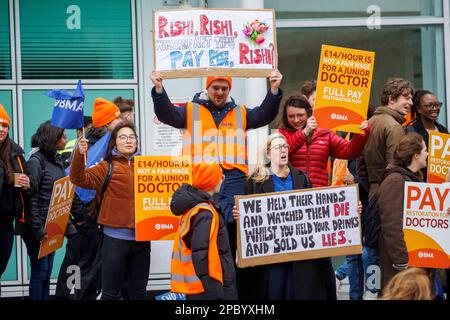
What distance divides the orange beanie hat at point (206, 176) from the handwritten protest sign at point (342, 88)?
2.00m

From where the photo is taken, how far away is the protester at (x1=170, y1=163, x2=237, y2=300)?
8.13 meters

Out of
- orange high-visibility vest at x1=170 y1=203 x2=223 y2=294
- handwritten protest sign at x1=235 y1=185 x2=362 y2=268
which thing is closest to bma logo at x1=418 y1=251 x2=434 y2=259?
handwritten protest sign at x1=235 y1=185 x2=362 y2=268

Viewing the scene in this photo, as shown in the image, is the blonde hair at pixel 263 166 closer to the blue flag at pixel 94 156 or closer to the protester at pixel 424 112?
the blue flag at pixel 94 156

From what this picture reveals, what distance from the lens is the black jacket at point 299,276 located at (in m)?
9.11

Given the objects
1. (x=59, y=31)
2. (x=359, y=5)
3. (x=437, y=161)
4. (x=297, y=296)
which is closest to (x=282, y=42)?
(x=359, y=5)

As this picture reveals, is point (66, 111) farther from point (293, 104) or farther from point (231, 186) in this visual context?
point (293, 104)

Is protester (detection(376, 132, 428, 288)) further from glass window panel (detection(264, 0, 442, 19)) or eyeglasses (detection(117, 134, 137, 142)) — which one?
glass window panel (detection(264, 0, 442, 19))

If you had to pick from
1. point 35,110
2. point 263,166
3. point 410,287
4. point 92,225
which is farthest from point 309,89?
point 410,287

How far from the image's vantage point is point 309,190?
9305mm

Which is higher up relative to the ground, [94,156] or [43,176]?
[94,156]

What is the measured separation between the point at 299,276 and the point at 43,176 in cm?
308

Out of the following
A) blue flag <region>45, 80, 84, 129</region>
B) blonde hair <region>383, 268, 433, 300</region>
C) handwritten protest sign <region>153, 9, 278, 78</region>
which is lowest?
blonde hair <region>383, 268, 433, 300</region>

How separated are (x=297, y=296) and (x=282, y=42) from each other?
16.4 feet

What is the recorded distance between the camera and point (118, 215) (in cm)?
998
